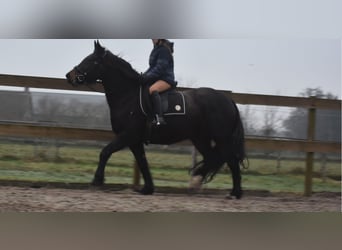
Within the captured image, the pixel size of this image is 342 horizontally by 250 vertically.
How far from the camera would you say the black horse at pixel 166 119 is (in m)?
4.67

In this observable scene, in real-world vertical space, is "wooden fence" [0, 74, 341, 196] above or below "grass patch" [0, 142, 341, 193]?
Answer: above

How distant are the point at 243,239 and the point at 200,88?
79.3 inches

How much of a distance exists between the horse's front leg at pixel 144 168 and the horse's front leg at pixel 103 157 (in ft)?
0.79

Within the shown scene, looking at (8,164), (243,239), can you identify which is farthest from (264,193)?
(8,164)

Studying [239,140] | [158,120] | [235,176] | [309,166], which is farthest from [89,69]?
[309,166]

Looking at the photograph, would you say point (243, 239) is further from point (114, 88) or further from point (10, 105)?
point (10, 105)

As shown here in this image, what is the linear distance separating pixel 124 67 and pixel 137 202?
143cm

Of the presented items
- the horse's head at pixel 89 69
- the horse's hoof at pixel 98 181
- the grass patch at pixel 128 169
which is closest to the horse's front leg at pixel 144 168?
the grass patch at pixel 128 169

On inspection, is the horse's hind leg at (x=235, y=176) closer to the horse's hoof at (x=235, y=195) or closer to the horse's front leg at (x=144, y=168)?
the horse's hoof at (x=235, y=195)

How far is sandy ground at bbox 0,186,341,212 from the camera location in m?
3.97

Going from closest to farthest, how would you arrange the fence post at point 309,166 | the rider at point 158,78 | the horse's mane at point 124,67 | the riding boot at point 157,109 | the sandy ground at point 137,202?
1. the sandy ground at point 137,202
2. the rider at point 158,78
3. the riding boot at point 157,109
4. the horse's mane at point 124,67
5. the fence post at point 309,166

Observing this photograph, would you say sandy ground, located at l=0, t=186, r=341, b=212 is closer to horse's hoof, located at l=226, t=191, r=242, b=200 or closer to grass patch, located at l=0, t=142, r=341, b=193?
horse's hoof, located at l=226, t=191, r=242, b=200

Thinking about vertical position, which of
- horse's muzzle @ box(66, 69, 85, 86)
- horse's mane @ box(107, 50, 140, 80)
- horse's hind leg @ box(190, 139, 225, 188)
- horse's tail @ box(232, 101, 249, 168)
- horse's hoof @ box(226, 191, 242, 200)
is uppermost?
horse's mane @ box(107, 50, 140, 80)

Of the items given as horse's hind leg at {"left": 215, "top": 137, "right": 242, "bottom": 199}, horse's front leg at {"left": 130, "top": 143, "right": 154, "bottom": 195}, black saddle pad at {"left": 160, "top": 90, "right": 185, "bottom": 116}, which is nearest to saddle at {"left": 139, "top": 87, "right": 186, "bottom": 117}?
black saddle pad at {"left": 160, "top": 90, "right": 185, "bottom": 116}
